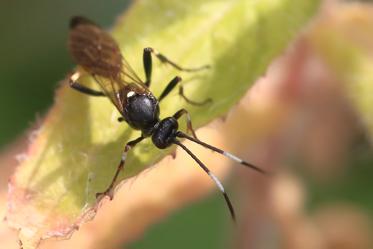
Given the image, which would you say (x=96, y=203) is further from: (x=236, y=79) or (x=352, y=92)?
(x=352, y=92)

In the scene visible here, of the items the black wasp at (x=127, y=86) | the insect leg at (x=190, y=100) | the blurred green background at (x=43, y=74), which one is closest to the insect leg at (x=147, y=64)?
the black wasp at (x=127, y=86)

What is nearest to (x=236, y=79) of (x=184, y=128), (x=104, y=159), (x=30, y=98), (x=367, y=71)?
(x=184, y=128)

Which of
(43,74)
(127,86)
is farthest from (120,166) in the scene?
(43,74)

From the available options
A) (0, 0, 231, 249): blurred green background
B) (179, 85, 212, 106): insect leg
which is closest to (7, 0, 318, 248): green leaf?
(179, 85, 212, 106): insect leg

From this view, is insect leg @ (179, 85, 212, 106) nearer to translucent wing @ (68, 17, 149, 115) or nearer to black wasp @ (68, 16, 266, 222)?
black wasp @ (68, 16, 266, 222)

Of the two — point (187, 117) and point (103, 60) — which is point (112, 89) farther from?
point (187, 117)

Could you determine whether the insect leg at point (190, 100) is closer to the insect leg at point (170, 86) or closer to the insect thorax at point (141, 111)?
the insect leg at point (170, 86)
